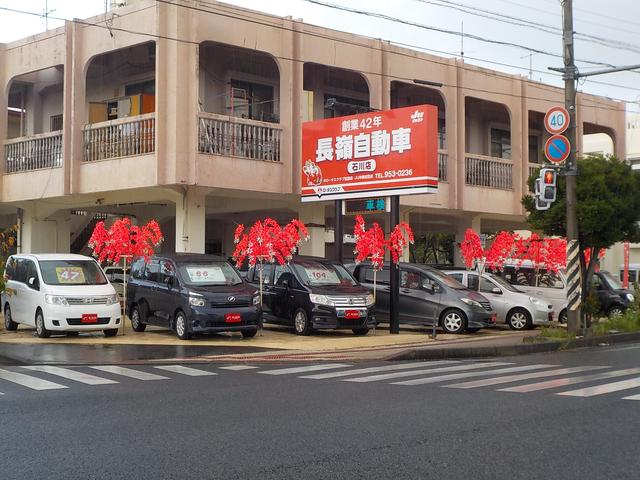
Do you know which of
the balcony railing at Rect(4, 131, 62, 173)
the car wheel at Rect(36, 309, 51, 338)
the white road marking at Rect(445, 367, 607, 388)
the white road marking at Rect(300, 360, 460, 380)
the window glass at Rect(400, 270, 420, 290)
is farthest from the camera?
the balcony railing at Rect(4, 131, 62, 173)

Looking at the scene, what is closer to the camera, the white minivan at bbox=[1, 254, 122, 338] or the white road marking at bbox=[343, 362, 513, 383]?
the white road marking at bbox=[343, 362, 513, 383]

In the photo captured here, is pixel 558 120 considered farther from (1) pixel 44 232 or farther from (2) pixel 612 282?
(1) pixel 44 232

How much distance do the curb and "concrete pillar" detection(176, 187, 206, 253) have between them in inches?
381

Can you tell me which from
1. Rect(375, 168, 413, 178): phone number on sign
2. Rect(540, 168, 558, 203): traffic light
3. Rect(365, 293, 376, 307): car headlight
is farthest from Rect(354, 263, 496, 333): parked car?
Rect(540, 168, 558, 203): traffic light

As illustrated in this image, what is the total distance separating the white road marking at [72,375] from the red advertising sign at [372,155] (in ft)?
31.7

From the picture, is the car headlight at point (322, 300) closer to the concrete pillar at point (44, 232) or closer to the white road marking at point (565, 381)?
the white road marking at point (565, 381)

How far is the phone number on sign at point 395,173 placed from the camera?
19041 mm

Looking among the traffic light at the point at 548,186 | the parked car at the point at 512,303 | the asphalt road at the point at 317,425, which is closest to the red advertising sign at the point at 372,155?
the traffic light at the point at 548,186

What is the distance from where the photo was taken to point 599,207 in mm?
18109

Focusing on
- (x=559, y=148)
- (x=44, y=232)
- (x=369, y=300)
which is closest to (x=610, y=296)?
(x=559, y=148)

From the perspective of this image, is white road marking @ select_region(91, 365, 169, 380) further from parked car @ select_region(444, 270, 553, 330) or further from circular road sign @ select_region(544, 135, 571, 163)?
parked car @ select_region(444, 270, 553, 330)

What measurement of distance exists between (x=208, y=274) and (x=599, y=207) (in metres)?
9.27

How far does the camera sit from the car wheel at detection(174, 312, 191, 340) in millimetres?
16797

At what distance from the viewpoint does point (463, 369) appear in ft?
42.4
